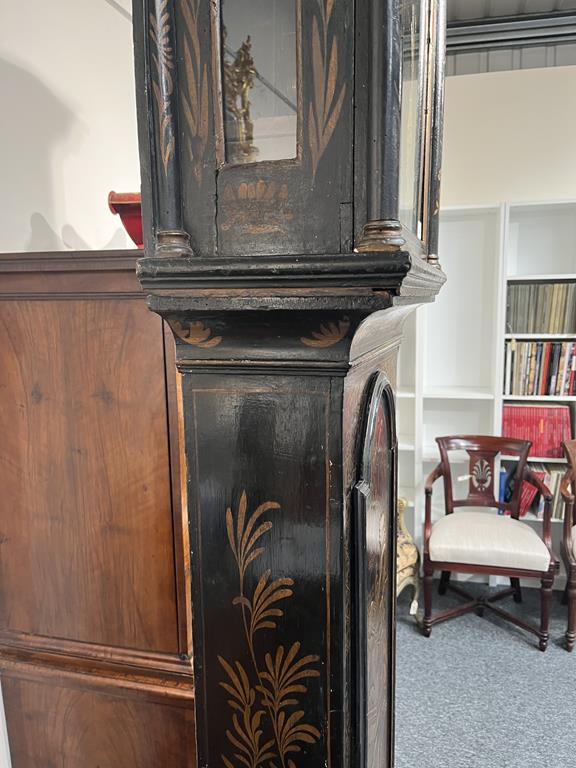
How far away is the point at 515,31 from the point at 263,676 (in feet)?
12.0

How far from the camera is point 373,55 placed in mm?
515

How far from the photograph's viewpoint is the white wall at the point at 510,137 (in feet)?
9.64

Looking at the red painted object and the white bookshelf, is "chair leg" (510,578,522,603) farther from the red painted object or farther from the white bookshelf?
the red painted object

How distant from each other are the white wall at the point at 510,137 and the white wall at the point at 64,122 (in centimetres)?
185

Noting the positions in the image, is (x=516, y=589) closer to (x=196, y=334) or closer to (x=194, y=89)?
(x=196, y=334)

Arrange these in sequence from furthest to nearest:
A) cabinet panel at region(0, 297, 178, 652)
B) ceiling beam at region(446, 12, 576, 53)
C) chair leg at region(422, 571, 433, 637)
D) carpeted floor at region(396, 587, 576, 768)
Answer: ceiling beam at region(446, 12, 576, 53) → chair leg at region(422, 571, 433, 637) → carpeted floor at region(396, 587, 576, 768) → cabinet panel at region(0, 297, 178, 652)

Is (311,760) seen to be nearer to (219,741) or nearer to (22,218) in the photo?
(219,741)

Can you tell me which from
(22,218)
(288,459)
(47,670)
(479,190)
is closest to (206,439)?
(288,459)

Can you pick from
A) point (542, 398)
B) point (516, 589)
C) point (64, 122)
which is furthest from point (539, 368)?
point (64, 122)

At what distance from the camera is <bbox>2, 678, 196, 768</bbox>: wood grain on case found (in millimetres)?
1071

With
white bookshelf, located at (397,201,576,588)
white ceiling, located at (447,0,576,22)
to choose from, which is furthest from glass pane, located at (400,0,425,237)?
white ceiling, located at (447,0,576,22)

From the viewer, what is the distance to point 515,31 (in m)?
3.24

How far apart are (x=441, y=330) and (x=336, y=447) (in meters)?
2.75

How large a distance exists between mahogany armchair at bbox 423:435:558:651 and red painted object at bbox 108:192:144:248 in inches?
78.9
